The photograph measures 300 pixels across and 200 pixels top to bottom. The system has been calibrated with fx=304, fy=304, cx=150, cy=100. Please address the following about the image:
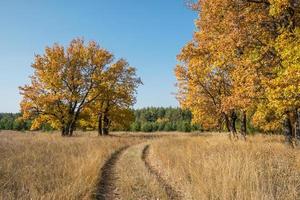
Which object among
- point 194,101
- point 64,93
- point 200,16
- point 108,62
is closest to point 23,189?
point 200,16

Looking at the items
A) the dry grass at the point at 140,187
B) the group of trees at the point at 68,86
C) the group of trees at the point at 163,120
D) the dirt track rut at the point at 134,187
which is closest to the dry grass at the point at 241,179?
the dirt track rut at the point at 134,187

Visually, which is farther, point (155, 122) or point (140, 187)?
point (155, 122)

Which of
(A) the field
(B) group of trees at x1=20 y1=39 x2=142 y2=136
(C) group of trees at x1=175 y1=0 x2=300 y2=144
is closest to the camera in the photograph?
(A) the field

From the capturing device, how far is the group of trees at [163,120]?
4434 inches

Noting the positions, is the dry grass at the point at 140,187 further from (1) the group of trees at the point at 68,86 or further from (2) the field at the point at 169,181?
(1) the group of trees at the point at 68,86

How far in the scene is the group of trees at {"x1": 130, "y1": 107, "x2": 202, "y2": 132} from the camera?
113m

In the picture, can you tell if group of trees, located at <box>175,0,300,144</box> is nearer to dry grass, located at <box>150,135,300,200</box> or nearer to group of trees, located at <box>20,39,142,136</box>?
dry grass, located at <box>150,135,300,200</box>

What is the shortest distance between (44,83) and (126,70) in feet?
37.1

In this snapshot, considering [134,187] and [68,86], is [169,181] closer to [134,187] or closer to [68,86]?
[134,187]

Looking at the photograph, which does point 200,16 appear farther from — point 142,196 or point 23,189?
point 23,189

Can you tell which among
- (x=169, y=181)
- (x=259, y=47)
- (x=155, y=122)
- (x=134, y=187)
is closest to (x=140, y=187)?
(x=134, y=187)

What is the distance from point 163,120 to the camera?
15062 centimetres

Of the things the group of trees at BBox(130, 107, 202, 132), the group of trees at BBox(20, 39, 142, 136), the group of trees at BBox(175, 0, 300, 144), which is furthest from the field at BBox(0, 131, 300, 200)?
the group of trees at BBox(130, 107, 202, 132)

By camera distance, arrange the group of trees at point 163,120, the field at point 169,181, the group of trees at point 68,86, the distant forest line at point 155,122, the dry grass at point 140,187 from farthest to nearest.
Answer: the group of trees at point 163,120 → the distant forest line at point 155,122 → the group of trees at point 68,86 → the dry grass at point 140,187 → the field at point 169,181
